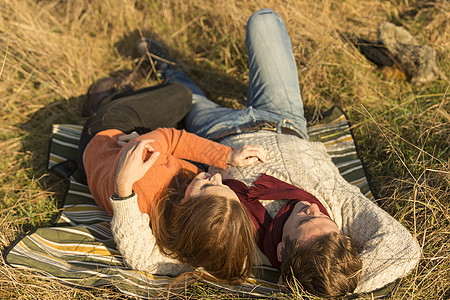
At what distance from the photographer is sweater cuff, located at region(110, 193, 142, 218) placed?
237 centimetres

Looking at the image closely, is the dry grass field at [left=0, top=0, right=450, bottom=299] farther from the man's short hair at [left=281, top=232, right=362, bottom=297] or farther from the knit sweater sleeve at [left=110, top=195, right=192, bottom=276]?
the man's short hair at [left=281, top=232, right=362, bottom=297]

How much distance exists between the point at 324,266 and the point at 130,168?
1.33m

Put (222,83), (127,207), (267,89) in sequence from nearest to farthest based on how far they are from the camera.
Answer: (127,207)
(267,89)
(222,83)

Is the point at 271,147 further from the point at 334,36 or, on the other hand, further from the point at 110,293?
the point at 334,36

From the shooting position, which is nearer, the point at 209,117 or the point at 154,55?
the point at 209,117

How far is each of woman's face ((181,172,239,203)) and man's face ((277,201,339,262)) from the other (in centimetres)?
40

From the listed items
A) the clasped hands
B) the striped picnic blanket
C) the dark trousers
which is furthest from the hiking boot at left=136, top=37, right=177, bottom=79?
the clasped hands

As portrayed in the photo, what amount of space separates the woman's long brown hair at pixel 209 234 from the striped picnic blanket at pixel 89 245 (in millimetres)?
197

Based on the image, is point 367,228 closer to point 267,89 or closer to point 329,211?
point 329,211

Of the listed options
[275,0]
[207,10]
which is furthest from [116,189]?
[207,10]

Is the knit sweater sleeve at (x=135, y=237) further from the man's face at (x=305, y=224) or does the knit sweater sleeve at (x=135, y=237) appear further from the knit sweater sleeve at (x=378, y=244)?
the knit sweater sleeve at (x=378, y=244)

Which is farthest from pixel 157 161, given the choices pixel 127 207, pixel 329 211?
pixel 329 211

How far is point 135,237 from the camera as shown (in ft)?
7.86

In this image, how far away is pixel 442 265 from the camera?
2.31m
